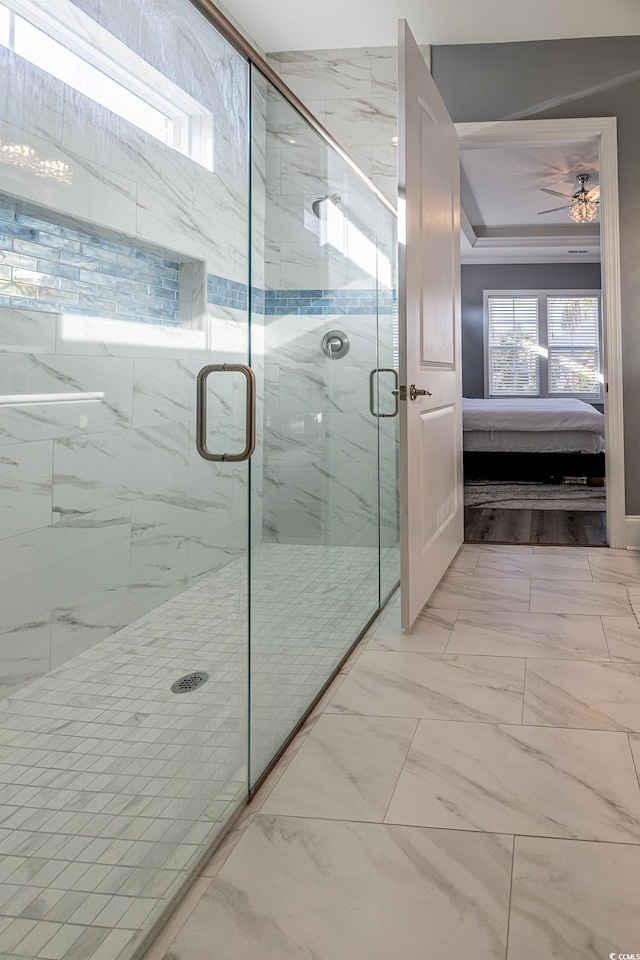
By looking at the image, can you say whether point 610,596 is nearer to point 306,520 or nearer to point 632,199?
point 306,520

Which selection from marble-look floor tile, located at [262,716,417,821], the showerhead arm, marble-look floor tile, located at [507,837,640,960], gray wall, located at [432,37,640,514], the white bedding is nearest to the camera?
marble-look floor tile, located at [507,837,640,960]

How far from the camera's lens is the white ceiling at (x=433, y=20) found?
154 inches

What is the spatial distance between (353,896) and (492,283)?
381 inches

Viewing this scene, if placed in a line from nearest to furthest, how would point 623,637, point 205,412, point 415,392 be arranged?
point 205,412 → point 623,637 → point 415,392

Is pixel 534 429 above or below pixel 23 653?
above

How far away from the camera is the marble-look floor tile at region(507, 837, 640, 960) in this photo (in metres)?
1.21

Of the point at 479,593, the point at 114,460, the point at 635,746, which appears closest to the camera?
the point at 114,460

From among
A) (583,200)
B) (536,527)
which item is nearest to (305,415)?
(536,527)

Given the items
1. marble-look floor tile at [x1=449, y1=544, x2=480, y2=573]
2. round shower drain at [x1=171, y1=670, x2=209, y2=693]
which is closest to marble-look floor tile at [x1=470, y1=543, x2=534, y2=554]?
marble-look floor tile at [x1=449, y1=544, x2=480, y2=573]

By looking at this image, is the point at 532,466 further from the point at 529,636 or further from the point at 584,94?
the point at 529,636

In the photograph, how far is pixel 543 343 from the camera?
10055 millimetres

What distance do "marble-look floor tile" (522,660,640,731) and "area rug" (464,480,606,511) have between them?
3301 millimetres

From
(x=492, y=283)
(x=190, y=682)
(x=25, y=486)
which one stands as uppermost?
(x=492, y=283)

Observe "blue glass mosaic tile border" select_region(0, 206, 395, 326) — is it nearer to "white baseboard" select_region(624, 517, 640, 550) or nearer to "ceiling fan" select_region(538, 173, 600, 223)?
"white baseboard" select_region(624, 517, 640, 550)
